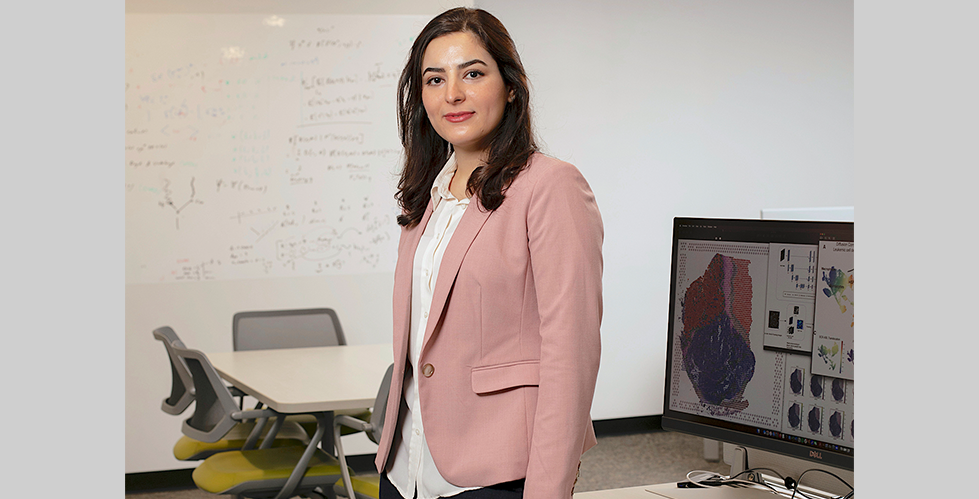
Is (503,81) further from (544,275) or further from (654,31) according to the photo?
(654,31)

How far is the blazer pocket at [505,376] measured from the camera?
49.1 inches

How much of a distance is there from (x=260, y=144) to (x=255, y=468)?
82.8 inches

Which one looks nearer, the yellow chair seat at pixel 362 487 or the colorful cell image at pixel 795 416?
the colorful cell image at pixel 795 416

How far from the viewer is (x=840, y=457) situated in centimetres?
127

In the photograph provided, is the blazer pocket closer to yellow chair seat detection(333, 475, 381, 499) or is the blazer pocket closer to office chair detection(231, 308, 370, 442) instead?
yellow chair seat detection(333, 475, 381, 499)

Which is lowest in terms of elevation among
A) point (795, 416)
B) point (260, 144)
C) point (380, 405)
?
point (380, 405)

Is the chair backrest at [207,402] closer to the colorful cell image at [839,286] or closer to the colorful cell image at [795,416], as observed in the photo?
the colorful cell image at [795,416]

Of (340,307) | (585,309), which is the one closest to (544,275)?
(585,309)

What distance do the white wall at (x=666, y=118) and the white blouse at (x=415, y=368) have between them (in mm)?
3439

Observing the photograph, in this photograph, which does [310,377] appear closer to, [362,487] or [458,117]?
[362,487]

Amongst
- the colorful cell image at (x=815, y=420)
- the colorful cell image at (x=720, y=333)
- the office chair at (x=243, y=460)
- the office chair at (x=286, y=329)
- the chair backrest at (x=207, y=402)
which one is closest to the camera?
the colorful cell image at (x=815, y=420)

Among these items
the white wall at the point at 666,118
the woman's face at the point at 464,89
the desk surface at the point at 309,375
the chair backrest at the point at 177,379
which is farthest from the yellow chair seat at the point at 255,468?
the white wall at the point at 666,118

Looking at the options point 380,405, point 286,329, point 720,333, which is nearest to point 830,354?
point 720,333

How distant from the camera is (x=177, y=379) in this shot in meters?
3.44
